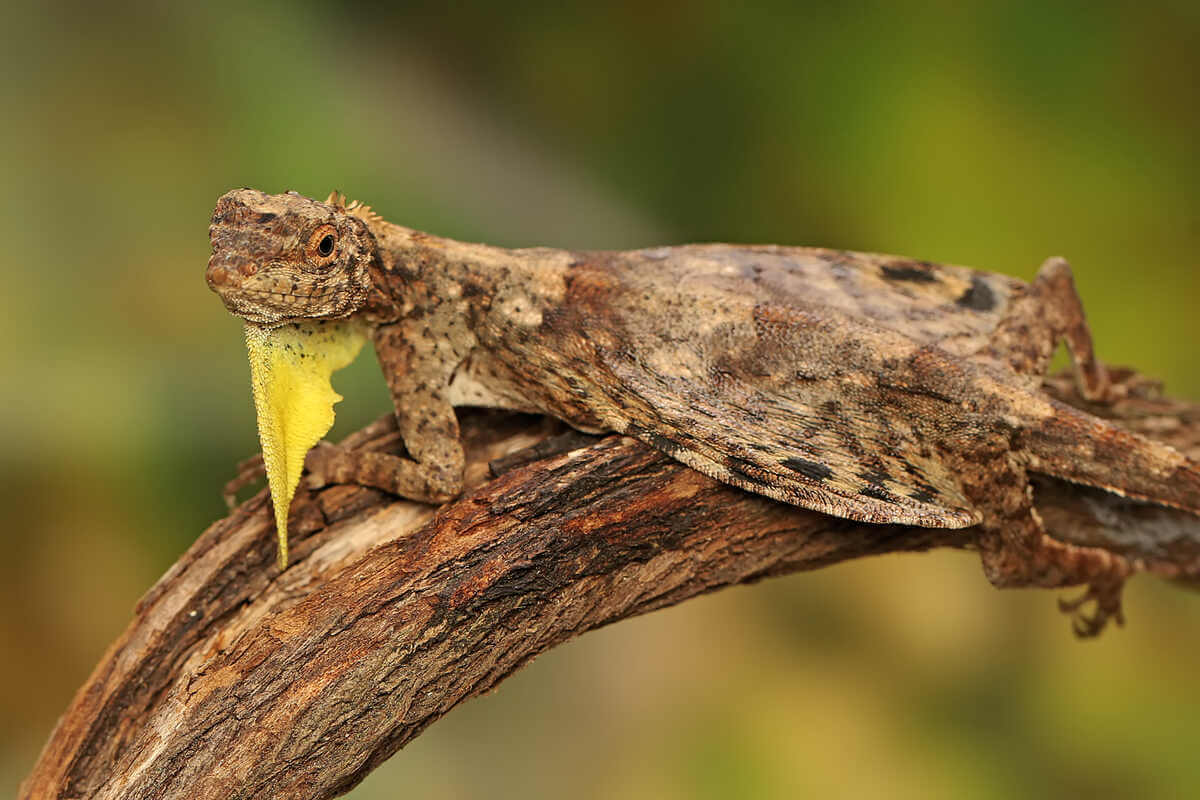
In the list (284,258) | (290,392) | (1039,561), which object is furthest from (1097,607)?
(284,258)

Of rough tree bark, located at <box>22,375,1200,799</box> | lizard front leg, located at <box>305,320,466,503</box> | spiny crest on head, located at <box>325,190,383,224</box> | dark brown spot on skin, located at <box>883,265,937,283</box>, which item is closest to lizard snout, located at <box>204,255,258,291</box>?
spiny crest on head, located at <box>325,190,383,224</box>

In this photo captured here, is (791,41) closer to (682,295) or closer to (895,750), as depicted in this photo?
(682,295)

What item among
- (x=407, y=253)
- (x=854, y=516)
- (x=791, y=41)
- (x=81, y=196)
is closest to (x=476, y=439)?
(x=407, y=253)

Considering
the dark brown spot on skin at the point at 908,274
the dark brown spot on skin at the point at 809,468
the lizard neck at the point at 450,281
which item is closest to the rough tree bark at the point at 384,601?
the dark brown spot on skin at the point at 809,468

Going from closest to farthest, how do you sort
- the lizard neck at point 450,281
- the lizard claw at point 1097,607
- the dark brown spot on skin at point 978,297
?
the lizard neck at point 450,281, the dark brown spot on skin at point 978,297, the lizard claw at point 1097,607

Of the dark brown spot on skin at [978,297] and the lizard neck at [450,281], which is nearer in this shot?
the lizard neck at [450,281]

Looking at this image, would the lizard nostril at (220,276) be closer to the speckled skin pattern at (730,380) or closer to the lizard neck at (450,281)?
the speckled skin pattern at (730,380)

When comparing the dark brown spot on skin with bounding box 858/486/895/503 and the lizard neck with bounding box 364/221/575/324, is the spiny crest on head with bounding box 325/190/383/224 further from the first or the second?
the dark brown spot on skin with bounding box 858/486/895/503
